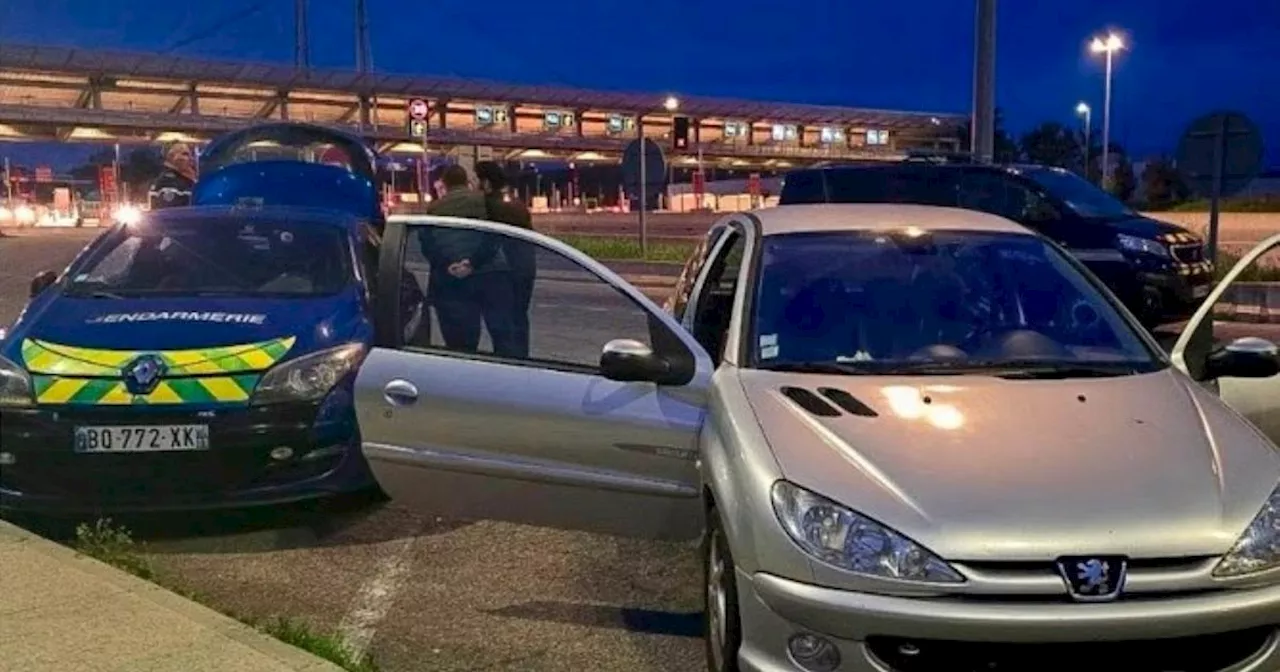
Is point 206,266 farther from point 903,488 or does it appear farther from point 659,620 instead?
point 903,488

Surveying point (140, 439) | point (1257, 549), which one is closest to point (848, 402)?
point (1257, 549)

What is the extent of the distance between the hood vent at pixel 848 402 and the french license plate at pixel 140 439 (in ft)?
9.59

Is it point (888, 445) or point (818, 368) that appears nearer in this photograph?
point (888, 445)

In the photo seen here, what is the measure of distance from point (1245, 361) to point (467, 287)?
9.71 feet

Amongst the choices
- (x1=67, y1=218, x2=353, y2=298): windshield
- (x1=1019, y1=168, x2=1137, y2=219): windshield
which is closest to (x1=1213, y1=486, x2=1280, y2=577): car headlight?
(x1=67, y1=218, x2=353, y2=298): windshield

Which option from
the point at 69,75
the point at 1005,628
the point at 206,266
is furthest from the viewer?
the point at 69,75

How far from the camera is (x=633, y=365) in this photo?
4.36m

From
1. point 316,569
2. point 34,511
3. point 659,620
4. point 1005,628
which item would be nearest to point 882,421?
point 1005,628

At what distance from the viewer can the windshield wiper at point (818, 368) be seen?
13.7 ft

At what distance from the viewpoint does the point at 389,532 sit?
19.8ft

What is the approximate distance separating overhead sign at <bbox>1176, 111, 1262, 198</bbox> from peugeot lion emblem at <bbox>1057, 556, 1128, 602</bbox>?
11.1 m

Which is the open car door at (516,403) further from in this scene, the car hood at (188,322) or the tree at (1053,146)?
the tree at (1053,146)

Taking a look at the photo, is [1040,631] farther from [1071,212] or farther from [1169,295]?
[1071,212]

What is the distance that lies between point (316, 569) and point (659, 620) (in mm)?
1611
